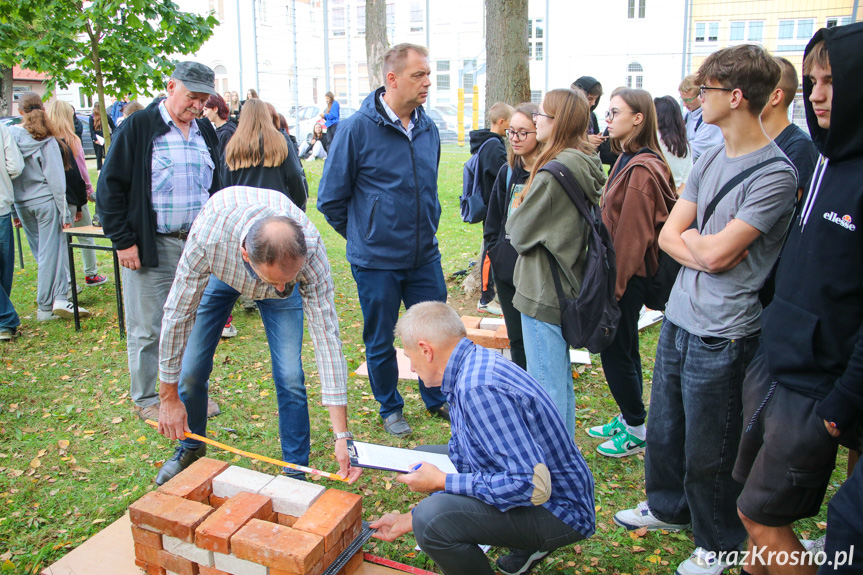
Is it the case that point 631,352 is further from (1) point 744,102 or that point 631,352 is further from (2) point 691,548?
(1) point 744,102

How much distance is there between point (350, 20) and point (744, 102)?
86.9 ft

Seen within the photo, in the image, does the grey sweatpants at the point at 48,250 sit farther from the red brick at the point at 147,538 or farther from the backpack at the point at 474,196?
the red brick at the point at 147,538

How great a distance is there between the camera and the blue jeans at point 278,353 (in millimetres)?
3137

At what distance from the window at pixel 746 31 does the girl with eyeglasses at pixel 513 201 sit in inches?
618

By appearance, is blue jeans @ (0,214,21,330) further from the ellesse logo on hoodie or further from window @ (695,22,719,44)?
window @ (695,22,719,44)

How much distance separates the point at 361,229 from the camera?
12.5 feet

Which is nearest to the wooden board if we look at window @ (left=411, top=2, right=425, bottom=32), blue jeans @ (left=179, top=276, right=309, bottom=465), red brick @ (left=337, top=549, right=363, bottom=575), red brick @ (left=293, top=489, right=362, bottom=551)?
red brick @ (left=337, top=549, right=363, bottom=575)

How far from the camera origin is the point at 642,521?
9.83ft

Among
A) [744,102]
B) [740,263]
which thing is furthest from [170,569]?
[744,102]

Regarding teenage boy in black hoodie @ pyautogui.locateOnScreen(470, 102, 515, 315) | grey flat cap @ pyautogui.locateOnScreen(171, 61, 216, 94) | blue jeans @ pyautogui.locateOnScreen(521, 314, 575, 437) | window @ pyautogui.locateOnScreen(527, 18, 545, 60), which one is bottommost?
blue jeans @ pyautogui.locateOnScreen(521, 314, 575, 437)

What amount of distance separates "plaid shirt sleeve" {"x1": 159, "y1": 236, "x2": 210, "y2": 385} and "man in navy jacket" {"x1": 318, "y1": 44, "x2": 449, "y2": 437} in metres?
1.22

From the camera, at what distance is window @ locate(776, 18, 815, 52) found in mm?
16078

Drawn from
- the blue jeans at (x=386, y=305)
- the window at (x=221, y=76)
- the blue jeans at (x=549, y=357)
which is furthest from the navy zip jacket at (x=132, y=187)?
the window at (x=221, y=76)

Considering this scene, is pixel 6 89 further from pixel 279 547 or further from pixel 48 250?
pixel 279 547
